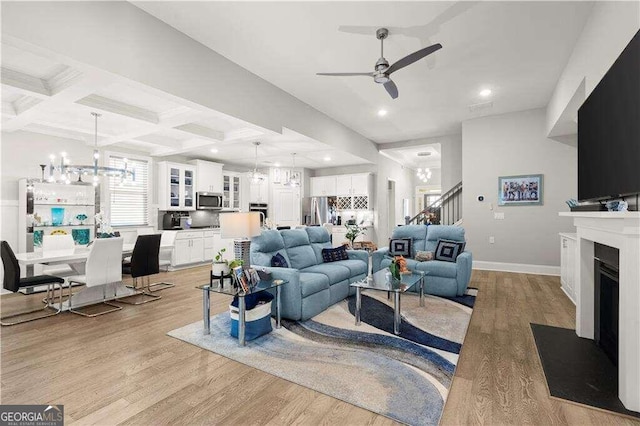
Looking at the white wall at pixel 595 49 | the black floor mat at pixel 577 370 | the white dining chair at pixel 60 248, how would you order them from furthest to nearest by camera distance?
the white dining chair at pixel 60 248, the white wall at pixel 595 49, the black floor mat at pixel 577 370

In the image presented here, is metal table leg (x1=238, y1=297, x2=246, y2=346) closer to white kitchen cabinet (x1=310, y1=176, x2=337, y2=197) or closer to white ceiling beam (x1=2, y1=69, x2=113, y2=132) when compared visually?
white ceiling beam (x1=2, y1=69, x2=113, y2=132)

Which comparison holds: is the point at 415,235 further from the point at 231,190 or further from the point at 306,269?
the point at 231,190

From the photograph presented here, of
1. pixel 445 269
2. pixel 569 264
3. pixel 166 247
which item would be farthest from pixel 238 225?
pixel 569 264

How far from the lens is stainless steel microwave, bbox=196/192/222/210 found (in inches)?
297

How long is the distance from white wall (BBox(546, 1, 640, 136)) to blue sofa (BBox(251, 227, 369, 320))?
11.0 ft

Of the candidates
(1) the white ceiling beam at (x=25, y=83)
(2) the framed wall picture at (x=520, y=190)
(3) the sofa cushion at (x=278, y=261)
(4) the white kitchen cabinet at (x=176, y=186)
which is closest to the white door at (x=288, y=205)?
(4) the white kitchen cabinet at (x=176, y=186)

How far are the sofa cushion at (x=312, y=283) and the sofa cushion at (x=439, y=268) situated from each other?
5.07 ft

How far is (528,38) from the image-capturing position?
11.5ft

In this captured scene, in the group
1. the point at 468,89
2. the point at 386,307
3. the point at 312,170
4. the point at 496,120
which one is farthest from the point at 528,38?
the point at 312,170

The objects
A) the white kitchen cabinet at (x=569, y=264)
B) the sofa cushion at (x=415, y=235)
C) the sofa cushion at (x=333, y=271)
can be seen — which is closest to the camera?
the sofa cushion at (x=333, y=271)

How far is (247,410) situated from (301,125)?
4.42m

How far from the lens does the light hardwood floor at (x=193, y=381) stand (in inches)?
73.7

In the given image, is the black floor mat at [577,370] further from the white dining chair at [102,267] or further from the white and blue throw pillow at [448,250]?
the white dining chair at [102,267]

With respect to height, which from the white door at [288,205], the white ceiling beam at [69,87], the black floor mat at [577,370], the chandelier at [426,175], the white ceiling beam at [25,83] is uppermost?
the white ceiling beam at [25,83]
